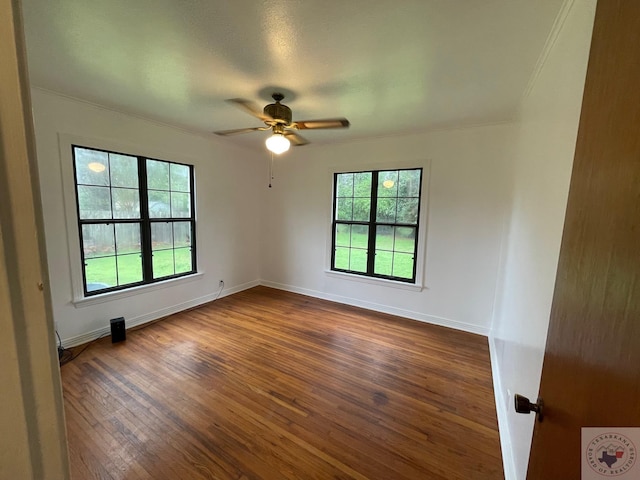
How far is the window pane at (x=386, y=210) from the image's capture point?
379 centimetres

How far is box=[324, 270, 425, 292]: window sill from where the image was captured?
12.0ft

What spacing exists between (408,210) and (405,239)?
0.40 metres

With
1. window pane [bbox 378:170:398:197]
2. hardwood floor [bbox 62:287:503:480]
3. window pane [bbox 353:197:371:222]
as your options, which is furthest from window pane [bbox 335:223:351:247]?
hardwood floor [bbox 62:287:503:480]

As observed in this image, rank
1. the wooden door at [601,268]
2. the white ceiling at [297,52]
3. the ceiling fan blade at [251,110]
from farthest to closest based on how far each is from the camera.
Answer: the ceiling fan blade at [251,110]
the white ceiling at [297,52]
the wooden door at [601,268]

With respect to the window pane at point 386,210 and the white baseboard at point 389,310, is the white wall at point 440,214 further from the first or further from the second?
the window pane at point 386,210

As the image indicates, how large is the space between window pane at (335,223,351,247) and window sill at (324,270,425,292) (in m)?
0.47

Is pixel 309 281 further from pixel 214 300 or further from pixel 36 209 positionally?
pixel 36 209

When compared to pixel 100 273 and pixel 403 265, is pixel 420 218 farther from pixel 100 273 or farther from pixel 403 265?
pixel 100 273

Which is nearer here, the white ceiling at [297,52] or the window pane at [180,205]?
the white ceiling at [297,52]

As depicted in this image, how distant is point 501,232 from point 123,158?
173 inches

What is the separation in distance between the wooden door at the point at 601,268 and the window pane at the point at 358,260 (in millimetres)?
3270

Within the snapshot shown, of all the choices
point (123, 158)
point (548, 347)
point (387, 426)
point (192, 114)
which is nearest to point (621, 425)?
point (548, 347)

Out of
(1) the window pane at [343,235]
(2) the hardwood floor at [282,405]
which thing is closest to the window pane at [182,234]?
(2) the hardwood floor at [282,405]

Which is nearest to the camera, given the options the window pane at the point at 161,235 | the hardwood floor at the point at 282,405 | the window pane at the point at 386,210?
the hardwood floor at the point at 282,405
